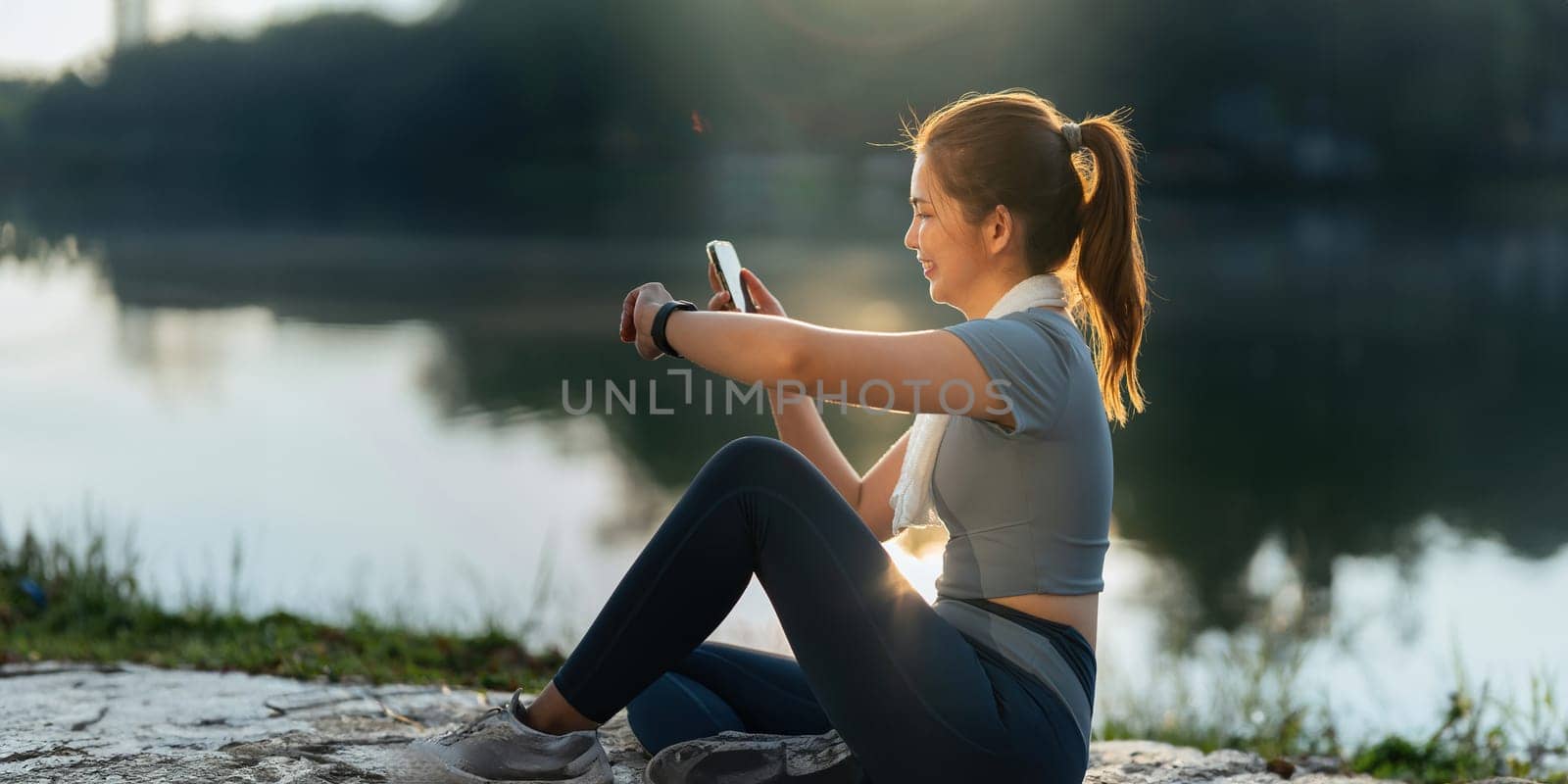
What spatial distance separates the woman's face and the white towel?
6 cm

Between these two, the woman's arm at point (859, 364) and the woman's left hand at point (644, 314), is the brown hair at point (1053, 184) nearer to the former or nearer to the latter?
the woman's arm at point (859, 364)

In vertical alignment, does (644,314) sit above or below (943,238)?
below

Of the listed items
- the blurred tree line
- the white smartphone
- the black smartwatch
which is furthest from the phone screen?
the blurred tree line

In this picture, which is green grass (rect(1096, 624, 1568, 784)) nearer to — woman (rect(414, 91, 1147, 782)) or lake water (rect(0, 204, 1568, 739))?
lake water (rect(0, 204, 1568, 739))

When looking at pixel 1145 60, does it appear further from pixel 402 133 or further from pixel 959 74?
pixel 402 133

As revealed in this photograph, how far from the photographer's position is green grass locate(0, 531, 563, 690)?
10.1 feet

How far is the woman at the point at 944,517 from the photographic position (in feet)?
5.42

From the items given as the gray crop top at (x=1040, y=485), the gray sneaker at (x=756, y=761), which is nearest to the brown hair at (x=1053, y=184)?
the gray crop top at (x=1040, y=485)

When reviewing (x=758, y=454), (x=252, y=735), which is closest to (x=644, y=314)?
(x=758, y=454)

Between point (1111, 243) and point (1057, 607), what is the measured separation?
0.48 metres

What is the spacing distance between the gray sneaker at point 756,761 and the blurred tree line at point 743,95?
84.3 ft

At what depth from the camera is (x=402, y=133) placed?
109 feet

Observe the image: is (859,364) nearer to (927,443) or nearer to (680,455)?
(927,443)

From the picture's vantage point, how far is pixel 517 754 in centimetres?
189
